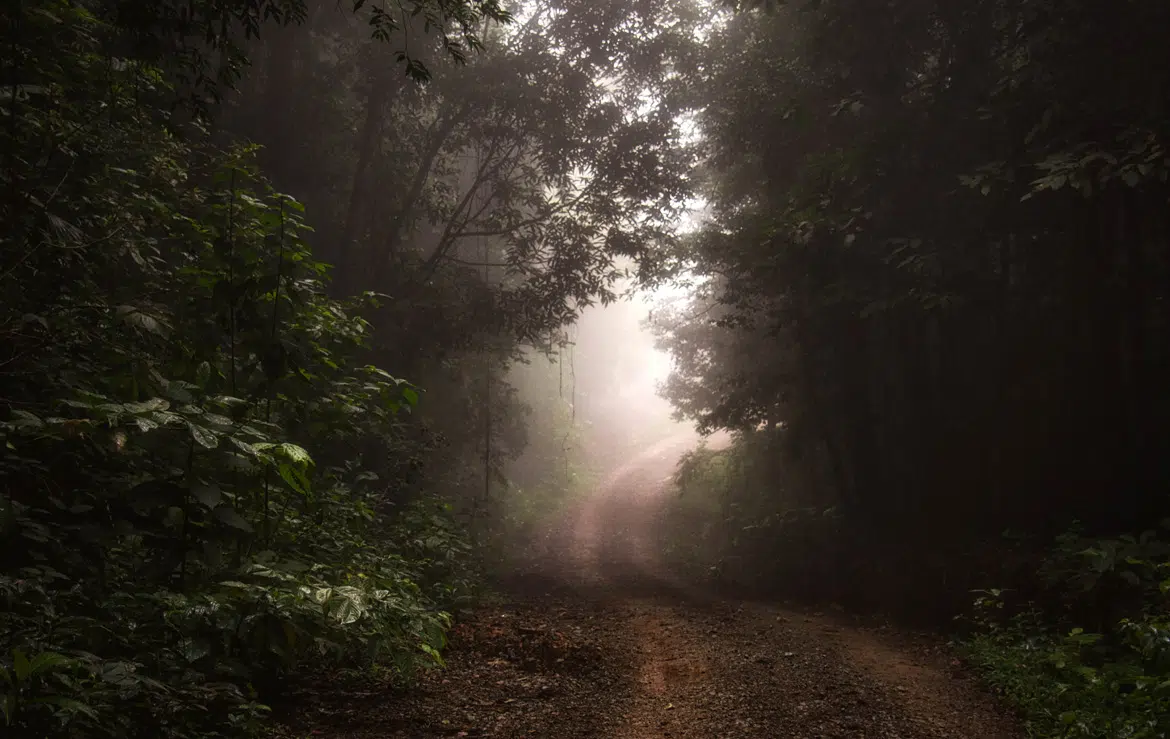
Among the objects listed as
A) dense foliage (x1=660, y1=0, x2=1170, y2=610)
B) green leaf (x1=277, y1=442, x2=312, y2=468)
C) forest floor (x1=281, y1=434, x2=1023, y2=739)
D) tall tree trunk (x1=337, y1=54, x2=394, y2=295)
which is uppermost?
tall tree trunk (x1=337, y1=54, x2=394, y2=295)

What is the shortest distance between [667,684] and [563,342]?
12443mm

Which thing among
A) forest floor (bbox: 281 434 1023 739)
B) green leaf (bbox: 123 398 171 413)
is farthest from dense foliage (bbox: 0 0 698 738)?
forest floor (bbox: 281 434 1023 739)

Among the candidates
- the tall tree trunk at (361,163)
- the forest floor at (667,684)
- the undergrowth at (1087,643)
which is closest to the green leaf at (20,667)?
the forest floor at (667,684)

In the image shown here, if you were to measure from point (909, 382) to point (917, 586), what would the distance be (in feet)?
11.4

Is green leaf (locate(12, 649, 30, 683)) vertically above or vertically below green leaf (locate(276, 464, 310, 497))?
below

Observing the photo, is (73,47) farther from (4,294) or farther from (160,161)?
(4,294)

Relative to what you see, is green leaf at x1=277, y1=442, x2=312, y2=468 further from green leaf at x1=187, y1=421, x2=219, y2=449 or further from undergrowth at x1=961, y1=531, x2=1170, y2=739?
undergrowth at x1=961, y1=531, x2=1170, y2=739

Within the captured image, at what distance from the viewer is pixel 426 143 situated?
622 inches

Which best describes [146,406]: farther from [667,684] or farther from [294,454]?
[667,684]

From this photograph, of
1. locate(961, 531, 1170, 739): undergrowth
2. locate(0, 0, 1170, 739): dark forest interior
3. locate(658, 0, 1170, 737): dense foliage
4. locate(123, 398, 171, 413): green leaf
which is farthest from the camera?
locate(658, 0, 1170, 737): dense foliage

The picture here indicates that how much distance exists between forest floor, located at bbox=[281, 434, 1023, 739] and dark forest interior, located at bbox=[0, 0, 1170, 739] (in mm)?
71

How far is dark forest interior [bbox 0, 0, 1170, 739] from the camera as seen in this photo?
4281 millimetres

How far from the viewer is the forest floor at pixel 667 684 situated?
539cm

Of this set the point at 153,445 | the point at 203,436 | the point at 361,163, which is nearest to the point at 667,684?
the point at 203,436
